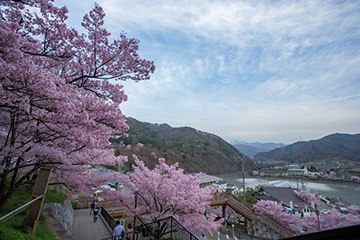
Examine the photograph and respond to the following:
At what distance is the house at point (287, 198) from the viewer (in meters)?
24.3

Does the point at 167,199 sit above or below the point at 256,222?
above

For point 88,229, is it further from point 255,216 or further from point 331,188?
point 331,188

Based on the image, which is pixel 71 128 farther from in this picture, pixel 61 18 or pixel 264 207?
pixel 264 207

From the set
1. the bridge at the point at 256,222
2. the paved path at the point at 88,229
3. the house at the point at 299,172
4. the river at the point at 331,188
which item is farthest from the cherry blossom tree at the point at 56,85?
the house at the point at 299,172

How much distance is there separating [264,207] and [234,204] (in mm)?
3690

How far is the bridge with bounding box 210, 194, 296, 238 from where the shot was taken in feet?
50.4

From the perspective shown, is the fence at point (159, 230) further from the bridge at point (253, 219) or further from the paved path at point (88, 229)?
the bridge at point (253, 219)

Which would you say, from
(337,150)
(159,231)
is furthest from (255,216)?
(337,150)

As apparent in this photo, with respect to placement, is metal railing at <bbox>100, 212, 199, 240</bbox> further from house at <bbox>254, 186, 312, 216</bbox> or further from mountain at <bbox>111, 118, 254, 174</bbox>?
mountain at <bbox>111, 118, 254, 174</bbox>

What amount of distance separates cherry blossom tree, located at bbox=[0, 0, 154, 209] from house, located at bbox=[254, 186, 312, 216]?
27873 mm

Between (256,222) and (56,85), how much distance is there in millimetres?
18359

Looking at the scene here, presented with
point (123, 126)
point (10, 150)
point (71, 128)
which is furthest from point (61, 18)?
point (10, 150)

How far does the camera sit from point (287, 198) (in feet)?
94.3

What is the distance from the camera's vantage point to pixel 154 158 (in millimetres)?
52000
